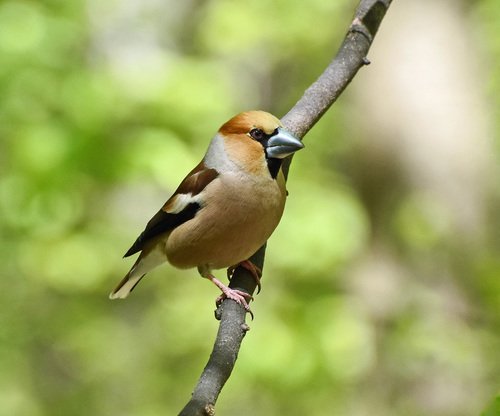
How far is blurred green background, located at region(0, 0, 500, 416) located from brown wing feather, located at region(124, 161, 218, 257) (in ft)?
4.89

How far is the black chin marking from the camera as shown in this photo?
3.14m

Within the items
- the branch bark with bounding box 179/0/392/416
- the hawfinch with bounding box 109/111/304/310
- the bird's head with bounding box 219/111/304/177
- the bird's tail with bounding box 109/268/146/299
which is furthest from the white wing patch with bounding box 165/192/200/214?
the bird's tail with bounding box 109/268/146/299

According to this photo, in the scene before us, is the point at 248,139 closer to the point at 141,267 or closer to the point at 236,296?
the point at 236,296

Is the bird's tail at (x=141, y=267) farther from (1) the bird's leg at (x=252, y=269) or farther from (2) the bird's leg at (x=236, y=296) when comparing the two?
(2) the bird's leg at (x=236, y=296)

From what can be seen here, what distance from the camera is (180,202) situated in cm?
340

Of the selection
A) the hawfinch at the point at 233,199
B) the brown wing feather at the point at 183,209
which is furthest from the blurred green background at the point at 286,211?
the hawfinch at the point at 233,199

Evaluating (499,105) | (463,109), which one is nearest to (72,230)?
(463,109)

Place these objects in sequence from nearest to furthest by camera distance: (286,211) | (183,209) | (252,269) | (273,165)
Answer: (273,165) < (252,269) < (183,209) < (286,211)

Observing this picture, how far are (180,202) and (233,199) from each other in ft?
1.15

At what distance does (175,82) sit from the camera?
5.68m

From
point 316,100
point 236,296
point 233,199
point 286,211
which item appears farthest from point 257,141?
point 286,211

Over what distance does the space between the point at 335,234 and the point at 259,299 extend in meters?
0.94

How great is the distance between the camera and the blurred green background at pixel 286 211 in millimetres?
5230

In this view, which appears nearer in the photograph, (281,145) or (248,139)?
(281,145)
